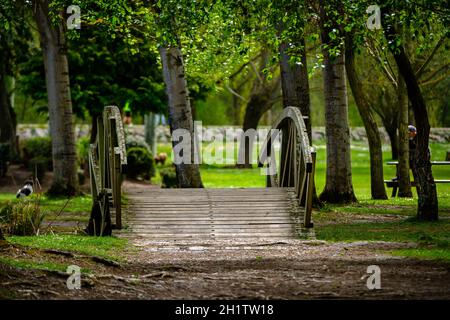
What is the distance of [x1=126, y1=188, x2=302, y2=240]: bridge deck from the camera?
1552 centimetres

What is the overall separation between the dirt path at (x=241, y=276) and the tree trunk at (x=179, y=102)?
7.98 m

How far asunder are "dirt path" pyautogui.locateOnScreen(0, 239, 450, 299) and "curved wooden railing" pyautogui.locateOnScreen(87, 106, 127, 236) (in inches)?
64.2

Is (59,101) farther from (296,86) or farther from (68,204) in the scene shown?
(296,86)

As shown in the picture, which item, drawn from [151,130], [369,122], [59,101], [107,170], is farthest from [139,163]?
[107,170]

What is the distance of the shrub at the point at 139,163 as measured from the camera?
34812mm

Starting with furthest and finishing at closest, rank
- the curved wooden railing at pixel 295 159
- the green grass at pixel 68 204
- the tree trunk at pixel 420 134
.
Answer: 1. the green grass at pixel 68 204
2. the tree trunk at pixel 420 134
3. the curved wooden railing at pixel 295 159

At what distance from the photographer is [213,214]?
1645 cm

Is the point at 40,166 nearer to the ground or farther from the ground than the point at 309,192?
farther from the ground

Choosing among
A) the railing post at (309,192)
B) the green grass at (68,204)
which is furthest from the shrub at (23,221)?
the green grass at (68,204)

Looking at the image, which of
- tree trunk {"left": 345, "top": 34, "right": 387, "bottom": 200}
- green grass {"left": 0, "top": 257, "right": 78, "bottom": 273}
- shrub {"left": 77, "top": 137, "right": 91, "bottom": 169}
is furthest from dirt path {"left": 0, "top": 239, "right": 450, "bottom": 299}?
shrub {"left": 77, "top": 137, "right": 91, "bottom": 169}

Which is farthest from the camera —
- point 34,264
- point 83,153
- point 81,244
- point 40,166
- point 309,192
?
point 83,153

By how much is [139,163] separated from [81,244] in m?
20.9

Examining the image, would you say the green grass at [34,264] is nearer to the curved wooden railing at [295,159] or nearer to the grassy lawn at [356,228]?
the grassy lawn at [356,228]
